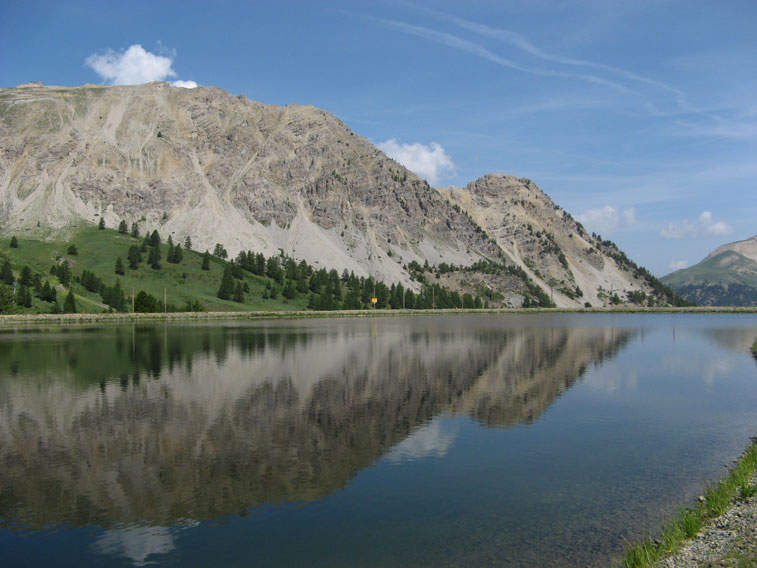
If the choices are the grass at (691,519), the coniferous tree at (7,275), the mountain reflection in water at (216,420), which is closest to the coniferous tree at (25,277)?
the coniferous tree at (7,275)

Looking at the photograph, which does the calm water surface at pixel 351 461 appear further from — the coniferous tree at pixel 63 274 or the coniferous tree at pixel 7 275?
the coniferous tree at pixel 63 274

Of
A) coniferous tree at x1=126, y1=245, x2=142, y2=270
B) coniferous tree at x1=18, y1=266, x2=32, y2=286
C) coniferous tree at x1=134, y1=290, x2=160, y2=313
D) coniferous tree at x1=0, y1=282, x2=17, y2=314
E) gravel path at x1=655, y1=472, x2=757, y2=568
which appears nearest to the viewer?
gravel path at x1=655, y1=472, x2=757, y2=568

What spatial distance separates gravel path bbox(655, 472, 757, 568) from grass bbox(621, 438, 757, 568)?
0.77 feet

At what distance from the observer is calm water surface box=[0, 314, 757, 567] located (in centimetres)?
1636

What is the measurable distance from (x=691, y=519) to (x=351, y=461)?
40.7 feet

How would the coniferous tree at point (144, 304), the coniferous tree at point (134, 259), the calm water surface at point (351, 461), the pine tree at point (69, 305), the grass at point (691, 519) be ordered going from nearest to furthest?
1. the grass at point (691, 519)
2. the calm water surface at point (351, 461)
3. the pine tree at point (69, 305)
4. the coniferous tree at point (144, 304)
5. the coniferous tree at point (134, 259)

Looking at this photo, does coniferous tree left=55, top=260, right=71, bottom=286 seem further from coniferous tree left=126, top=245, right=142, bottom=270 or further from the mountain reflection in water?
the mountain reflection in water

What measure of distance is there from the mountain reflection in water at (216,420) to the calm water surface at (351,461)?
0.13 metres

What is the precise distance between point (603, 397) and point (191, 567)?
30.5 m

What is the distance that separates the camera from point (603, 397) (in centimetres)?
3866

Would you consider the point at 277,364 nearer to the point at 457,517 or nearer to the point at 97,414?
the point at 97,414

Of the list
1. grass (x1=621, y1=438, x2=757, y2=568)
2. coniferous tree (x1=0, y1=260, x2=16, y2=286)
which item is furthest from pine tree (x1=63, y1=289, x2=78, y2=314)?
grass (x1=621, y1=438, x2=757, y2=568)

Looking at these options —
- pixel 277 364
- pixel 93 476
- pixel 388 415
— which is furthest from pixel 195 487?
pixel 277 364

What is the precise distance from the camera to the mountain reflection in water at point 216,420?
19.9 metres
